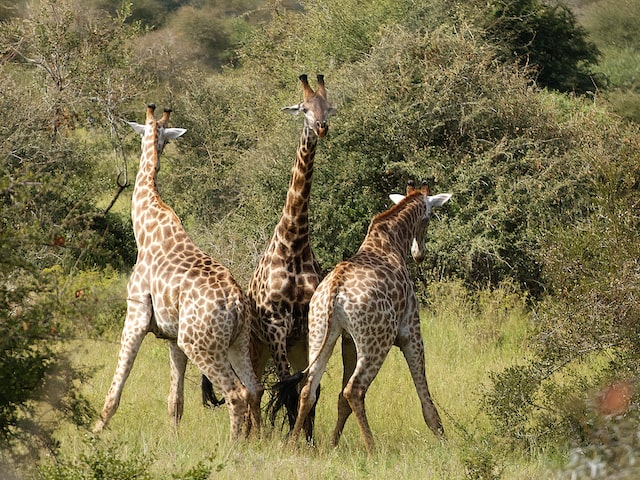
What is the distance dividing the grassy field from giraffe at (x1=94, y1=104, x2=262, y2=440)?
0.32 m

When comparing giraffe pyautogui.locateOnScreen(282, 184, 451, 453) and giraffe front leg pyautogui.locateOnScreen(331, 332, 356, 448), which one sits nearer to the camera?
giraffe pyautogui.locateOnScreen(282, 184, 451, 453)

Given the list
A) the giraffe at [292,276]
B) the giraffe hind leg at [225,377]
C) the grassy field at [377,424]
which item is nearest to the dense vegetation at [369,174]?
the grassy field at [377,424]

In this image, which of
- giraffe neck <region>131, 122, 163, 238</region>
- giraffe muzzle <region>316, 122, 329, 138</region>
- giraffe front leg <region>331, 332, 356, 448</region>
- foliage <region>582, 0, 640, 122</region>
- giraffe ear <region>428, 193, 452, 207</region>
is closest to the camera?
giraffe muzzle <region>316, 122, 329, 138</region>

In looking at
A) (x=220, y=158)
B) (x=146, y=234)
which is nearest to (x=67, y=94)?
(x=220, y=158)

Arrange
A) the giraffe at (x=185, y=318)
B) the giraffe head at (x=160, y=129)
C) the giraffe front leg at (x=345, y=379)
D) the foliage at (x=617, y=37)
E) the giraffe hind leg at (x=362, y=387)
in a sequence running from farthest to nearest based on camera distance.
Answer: the foliage at (x=617, y=37) < the giraffe head at (x=160, y=129) < the giraffe front leg at (x=345, y=379) < the giraffe hind leg at (x=362, y=387) < the giraffe at (x=185, y=318)

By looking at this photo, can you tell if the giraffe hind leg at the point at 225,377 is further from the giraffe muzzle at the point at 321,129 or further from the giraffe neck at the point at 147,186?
the giraffe muzzle at the point at 321,129

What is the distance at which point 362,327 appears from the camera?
A: 7344 millimetres

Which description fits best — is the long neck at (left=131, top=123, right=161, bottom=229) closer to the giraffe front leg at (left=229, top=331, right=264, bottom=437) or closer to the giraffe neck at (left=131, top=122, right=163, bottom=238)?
the giraffe neck at (left=131, top=122, right=163, bottom=238)

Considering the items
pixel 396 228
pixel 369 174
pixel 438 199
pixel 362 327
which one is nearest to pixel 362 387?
pixel 362 327

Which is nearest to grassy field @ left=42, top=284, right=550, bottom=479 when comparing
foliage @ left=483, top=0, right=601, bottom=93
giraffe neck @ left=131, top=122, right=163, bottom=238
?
giraffe neck @ left=131, top=122, right=163, bottom=238

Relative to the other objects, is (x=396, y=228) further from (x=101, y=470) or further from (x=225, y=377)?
(x=101, y=470)

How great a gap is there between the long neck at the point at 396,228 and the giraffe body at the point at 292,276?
53 cm

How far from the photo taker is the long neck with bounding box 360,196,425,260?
8297 millimetres

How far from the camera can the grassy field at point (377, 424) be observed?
21.4 ft
